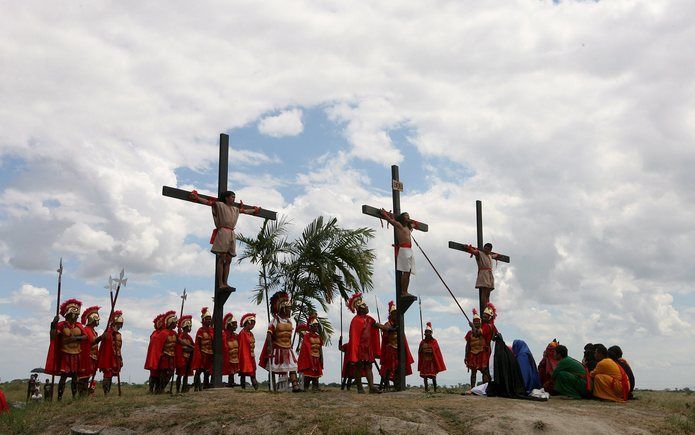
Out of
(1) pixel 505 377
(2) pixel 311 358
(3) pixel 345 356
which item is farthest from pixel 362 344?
(1) pixel 505 377

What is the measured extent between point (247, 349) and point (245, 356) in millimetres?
185

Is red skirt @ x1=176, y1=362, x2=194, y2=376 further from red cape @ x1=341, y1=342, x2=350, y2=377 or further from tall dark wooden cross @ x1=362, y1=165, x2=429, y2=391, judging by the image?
tall dark wooden cross @ x1=362, y1=165, x2=429, y2=391

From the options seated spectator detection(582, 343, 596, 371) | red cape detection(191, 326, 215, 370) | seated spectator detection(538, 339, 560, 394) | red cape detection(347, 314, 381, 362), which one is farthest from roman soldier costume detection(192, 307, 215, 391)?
seated spectator detection(582, 343, 596, 371)

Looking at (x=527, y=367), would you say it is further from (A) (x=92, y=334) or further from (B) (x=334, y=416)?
(A) (x=92, y=334)

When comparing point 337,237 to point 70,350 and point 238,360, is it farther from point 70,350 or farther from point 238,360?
point 70,350

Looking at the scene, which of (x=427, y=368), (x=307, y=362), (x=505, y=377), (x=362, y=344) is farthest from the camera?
(x=427, y=368)

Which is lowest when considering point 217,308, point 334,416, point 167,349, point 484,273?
point 334,416

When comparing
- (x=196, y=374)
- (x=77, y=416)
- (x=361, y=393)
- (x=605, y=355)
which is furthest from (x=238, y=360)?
(x=605, y=355)

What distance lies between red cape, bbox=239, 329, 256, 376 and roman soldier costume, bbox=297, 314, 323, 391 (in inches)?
59.2

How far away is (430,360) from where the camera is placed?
1750cm

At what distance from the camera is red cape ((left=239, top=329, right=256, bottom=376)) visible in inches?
625

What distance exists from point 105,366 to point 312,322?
5.07 meters

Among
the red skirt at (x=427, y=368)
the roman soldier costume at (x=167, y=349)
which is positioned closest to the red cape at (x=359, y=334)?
the red skirt at (x=427, y=368)

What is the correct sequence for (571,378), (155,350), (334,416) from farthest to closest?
1. (155,350)
2. (571,378)
3. (334,416)
